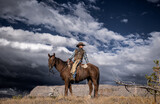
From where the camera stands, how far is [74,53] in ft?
32.2

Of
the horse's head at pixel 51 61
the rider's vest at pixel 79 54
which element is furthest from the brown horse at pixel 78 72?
the rider's vest at pixel 79 54

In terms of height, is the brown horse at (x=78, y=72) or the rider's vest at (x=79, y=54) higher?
the rider's vest at (x=79, y=54)

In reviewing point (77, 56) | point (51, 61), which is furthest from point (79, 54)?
point (51, 61)

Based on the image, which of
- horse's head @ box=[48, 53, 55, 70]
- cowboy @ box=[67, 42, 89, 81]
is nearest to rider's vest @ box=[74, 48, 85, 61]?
cowboy @ box=[67, 42, 89, 81]

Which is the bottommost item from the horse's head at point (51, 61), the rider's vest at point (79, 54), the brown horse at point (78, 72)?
the brown horse at point (78, 72)

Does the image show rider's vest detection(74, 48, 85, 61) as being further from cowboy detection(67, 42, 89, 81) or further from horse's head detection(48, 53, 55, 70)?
horse's head detection(48, 53, 55, 70)

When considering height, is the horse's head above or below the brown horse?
above

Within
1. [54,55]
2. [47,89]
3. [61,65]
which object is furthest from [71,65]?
[47,89]

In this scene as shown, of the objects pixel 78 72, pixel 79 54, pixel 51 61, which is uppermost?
pixel 79 54

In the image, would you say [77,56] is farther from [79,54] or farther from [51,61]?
[51,61]

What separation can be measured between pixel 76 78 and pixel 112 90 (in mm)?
4506

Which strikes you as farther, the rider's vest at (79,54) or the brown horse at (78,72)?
the rider's vest at (79,54)

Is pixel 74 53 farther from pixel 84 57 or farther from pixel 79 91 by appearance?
pixel 79 91

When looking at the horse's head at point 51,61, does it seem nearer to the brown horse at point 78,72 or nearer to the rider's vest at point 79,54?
the brown horse at point 78,72
